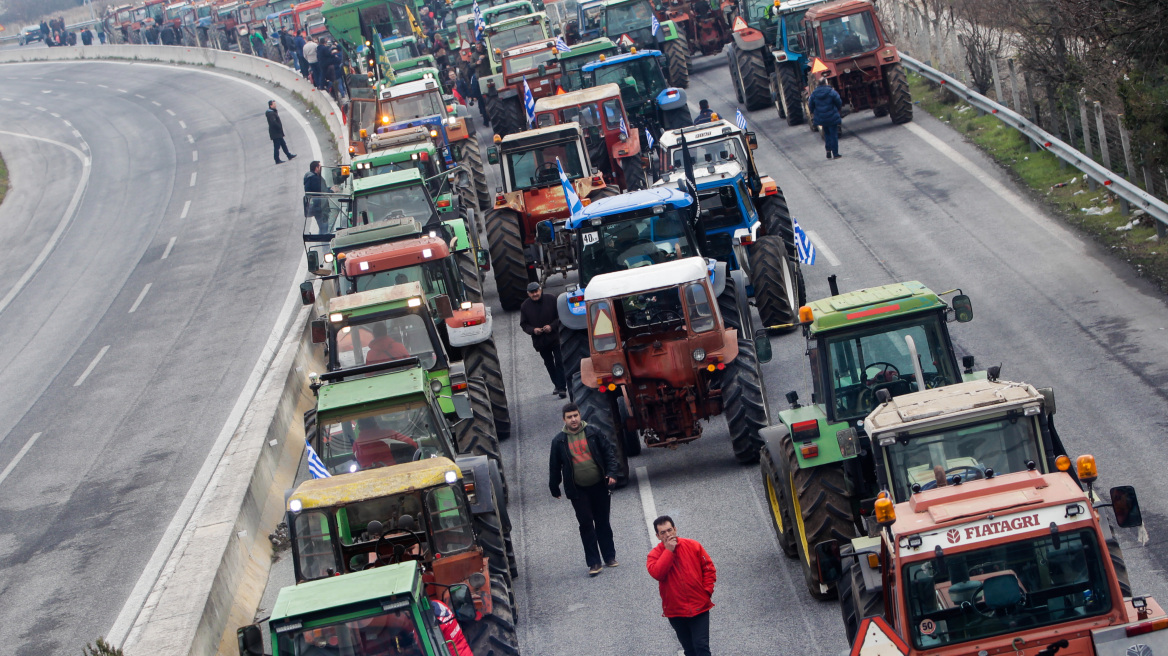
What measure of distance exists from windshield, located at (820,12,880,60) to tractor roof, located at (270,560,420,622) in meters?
20.3

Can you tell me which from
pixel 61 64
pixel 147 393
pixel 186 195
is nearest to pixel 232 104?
pixel 186 195

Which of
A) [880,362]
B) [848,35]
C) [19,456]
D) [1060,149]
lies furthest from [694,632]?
[848,35]

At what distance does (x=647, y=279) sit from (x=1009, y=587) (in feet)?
22.6

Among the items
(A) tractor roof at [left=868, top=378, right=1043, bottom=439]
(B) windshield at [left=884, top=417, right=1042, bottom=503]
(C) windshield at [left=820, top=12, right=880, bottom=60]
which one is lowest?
(B) windshield at [left=884, top=417, right=1042, bottom=503]

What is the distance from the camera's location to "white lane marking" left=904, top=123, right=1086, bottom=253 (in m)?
19.1

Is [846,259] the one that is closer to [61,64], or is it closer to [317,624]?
[317,624]

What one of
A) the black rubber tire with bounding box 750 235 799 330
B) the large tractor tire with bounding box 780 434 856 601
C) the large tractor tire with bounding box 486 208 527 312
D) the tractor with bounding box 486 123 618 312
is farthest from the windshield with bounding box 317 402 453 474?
the large tractor tire with bounding box 486 208 527 312

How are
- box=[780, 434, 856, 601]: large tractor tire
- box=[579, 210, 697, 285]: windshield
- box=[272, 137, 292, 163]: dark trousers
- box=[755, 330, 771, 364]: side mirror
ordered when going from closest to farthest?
1. box=[780, 434, 856, 601]: large tractor tire
2. box=[755, 330, 771, 364]: side mirror
3. box=[579, 210, 697, 285]: windshield
4. box=[272, 137, 292, 163]: dark trousers

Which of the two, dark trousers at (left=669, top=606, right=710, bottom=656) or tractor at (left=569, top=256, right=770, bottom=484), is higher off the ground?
tractor at (left=569, top=256, right=770, bottom=484)

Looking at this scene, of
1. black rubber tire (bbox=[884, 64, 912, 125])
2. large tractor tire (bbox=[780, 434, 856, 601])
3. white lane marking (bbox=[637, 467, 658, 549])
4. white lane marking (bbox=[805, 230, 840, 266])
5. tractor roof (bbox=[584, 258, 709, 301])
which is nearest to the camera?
large tractor tire (bbox=[780, 434, 856, 601])

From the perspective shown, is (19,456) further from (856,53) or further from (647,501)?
(856,53)

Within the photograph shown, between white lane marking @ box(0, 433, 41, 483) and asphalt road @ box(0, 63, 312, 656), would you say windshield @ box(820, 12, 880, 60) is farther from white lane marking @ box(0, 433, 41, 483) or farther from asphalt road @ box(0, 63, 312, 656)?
white lane marking @ box(0, 433, 41, 483)

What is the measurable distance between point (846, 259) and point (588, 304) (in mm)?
7220

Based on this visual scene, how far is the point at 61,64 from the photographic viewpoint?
6794 centimetres
